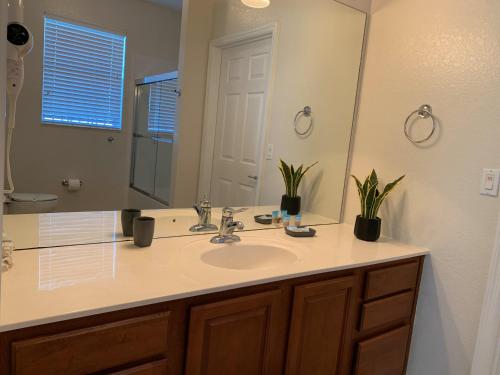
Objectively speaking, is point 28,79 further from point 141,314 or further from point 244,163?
point 244,163

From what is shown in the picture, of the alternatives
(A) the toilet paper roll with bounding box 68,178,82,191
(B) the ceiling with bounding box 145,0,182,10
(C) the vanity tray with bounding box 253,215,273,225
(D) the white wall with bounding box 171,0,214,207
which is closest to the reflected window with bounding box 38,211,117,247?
(A) the toilet paper roll with bounding box 68,178,82,191

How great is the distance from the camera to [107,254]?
132 centimetres

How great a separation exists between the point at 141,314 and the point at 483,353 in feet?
4.52

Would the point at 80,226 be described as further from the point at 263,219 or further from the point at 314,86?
the point at 314,86

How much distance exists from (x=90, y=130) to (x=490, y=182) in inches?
62.0

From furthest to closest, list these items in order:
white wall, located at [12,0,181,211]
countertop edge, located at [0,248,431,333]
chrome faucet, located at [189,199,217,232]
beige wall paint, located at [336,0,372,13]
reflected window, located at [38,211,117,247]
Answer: beige wall paint, located at [336,0,372,13], chrome faucet, located at [189,199,217,232], reflected window, located at [38,211,117,247], white wall, located at [12,0,181,211], countertop edge, located at [0,248,431,333]

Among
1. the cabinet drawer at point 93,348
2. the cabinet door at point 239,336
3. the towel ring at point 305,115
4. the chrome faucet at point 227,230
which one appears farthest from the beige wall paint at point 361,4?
the cabinet drawer at point 93,348

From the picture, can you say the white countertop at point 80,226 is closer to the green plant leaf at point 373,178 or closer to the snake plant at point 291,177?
the snake plant at point 291,177

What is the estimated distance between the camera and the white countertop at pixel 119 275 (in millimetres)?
925

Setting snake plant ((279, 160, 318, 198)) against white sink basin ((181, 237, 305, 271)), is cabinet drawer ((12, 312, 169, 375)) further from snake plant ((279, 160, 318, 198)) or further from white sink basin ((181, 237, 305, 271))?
snake plant ((279, 160, 318, 198))

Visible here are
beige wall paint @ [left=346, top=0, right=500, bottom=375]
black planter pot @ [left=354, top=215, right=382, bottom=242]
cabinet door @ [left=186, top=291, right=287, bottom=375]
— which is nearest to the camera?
cabinet door @ [left=186, top=291, right=287, bottom=375]

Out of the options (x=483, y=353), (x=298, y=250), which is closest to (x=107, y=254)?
(x=298, y=250)

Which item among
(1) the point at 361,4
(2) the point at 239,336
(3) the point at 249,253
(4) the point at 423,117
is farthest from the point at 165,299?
(1) the point at 361,4

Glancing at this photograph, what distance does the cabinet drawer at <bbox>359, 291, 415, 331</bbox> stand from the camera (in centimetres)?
160
